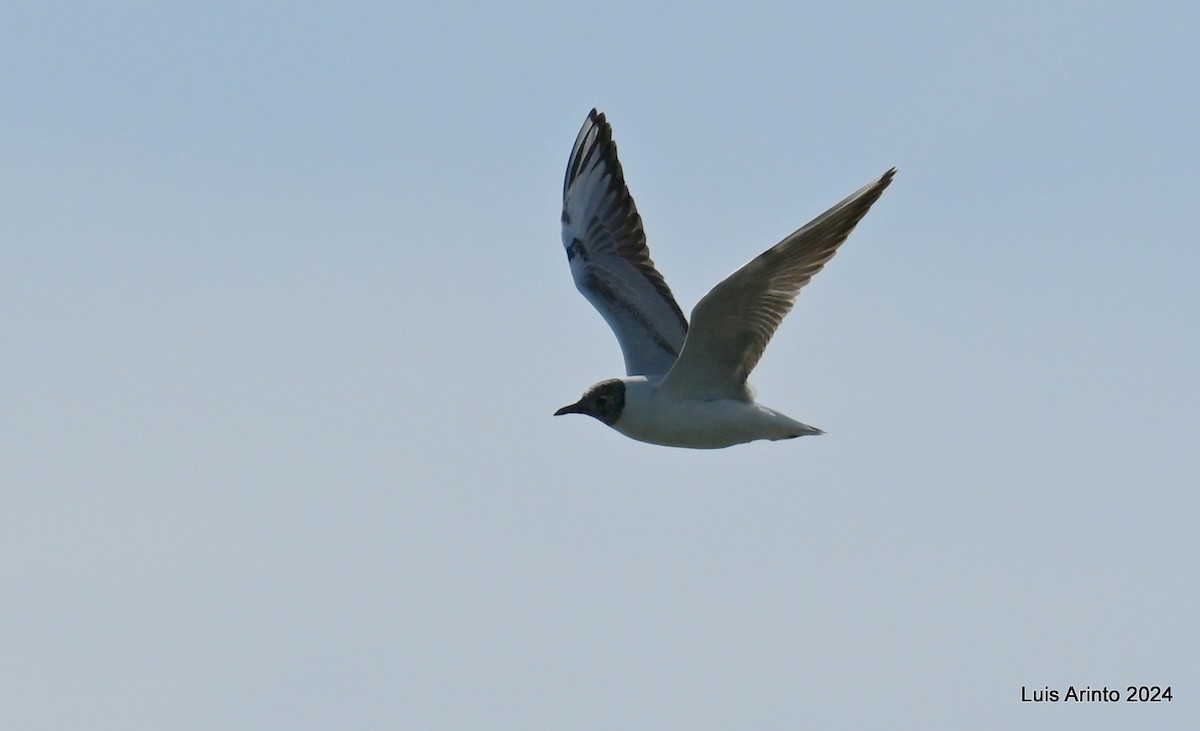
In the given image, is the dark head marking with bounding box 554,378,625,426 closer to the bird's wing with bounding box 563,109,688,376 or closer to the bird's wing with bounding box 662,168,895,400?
the bird's wing with bounding box 662,168,895,400

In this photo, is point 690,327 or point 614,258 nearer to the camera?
point 690,327

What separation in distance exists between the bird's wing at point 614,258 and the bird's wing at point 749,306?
1094mm

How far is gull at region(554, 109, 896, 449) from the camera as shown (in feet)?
45.7

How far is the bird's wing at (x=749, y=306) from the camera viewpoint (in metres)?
13.7

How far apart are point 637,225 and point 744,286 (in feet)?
15.0

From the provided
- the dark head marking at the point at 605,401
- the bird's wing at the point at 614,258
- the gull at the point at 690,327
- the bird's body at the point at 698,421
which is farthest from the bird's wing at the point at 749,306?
the bird's wing at the point at 614,258

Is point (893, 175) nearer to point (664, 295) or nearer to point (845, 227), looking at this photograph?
point (845, 227)

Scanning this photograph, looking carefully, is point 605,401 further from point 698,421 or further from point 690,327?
point 690,327

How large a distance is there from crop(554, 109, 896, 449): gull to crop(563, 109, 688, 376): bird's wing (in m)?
0.01

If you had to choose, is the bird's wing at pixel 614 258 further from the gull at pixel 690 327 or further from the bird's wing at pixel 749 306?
the bird's wing at pixel 749 306

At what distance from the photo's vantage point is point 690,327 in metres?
14.2

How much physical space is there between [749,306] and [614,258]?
399cm

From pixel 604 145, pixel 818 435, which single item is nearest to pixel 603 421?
pixel 818 435

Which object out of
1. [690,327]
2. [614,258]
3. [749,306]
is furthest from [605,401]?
[614,258]
